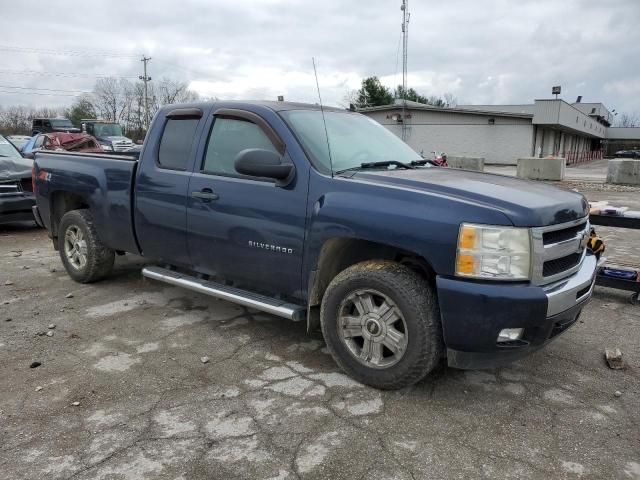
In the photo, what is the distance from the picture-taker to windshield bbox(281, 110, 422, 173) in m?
3.80

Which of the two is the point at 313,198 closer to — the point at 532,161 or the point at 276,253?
the point at 276,253

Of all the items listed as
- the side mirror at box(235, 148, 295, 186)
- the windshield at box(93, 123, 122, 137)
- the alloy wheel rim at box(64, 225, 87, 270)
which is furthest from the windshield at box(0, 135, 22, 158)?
the windshield at box(93, 123, 122, 137)

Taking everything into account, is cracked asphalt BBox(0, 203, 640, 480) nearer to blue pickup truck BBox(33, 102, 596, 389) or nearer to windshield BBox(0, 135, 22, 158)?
blue pickup truck BBox(33, 102, 596, 389)

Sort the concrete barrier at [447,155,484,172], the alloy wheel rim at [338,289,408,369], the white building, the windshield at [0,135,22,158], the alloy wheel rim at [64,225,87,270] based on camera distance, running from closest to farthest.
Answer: the alloy wheel rim at [338,289,408,369], the alloy wheel rim at [64,225,87,270], the windshield at [0,135,22,158], the concrete barrier at [447,155,484,172], the white building

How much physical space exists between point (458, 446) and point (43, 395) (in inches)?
102

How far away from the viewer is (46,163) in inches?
230

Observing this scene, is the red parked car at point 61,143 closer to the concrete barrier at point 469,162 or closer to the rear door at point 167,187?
the rear door at point 167,187

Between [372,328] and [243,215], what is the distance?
4.22 ft

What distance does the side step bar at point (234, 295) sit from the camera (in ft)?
12.3

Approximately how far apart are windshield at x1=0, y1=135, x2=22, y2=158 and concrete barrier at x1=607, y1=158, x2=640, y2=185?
1955 centimetres

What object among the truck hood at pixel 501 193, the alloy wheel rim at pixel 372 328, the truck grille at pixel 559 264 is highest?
the truck hood at pixel 501 193

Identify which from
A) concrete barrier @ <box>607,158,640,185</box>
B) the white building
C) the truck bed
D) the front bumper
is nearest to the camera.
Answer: the front bumper

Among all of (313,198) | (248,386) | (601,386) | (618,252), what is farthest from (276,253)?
(618,252)

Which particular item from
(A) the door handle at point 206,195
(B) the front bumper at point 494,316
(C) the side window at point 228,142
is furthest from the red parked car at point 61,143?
(B) the front bumper at point 494,316
